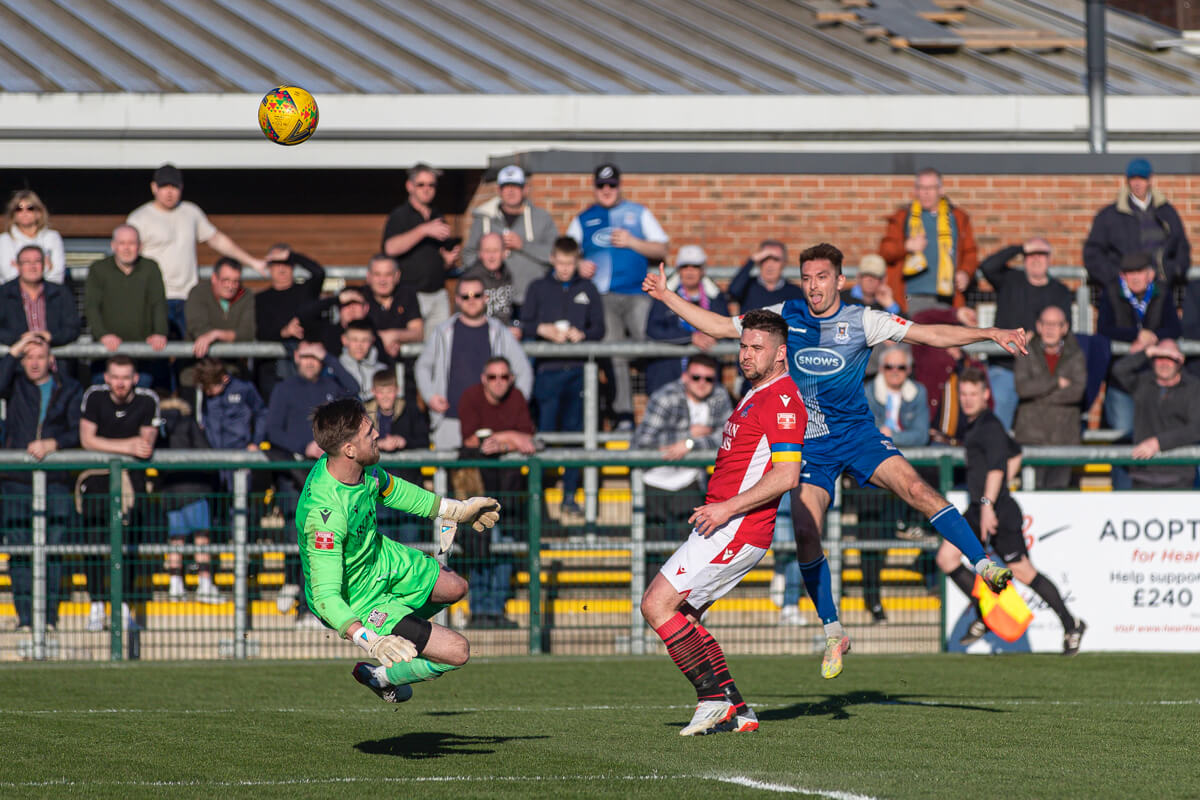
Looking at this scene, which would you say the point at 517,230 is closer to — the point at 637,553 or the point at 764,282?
the point at 764,282

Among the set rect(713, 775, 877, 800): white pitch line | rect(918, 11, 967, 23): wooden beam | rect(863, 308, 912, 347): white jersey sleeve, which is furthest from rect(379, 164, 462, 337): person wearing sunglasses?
rect(713, 775, 877, 800): white pitch line

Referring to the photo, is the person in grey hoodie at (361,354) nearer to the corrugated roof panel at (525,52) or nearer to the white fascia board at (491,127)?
the white fascia board at (491,127)

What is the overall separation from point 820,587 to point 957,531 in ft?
2.67

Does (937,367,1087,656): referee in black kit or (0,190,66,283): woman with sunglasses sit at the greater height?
(0,190,66,283): woman with sunglasses

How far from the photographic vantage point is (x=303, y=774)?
725cm

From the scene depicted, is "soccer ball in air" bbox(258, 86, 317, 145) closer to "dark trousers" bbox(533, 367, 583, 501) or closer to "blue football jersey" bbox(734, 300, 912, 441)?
"dark trousers" bbox(533, 367, 583, 501)

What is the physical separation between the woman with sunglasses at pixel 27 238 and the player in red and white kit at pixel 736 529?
288 inches

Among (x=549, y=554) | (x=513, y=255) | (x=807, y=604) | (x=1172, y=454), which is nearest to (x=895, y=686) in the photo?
(x=807, y=604)

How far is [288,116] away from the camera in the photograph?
11.8 m

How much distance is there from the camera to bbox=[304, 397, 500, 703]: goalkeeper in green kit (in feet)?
24.5

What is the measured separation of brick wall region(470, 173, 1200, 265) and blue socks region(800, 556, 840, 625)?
7145 millimetres

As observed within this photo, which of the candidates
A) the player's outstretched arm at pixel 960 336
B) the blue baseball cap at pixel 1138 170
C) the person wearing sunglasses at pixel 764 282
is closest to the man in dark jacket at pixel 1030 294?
the blue baseball cap at pixel 1138 170

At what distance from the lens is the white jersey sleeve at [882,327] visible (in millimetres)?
9398

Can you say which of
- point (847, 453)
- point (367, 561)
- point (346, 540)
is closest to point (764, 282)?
point (847, 453)
